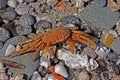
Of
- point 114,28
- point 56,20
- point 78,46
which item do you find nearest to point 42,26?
point 56,20

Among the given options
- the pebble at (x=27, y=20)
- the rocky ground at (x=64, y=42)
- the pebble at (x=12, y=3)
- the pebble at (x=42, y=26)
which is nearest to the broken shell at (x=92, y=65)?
the rocky ground at (x=64, y=42)

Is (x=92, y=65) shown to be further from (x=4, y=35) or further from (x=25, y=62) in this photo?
(x=4, y=35)

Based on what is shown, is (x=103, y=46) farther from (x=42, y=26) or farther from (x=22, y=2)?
(x=22, y=2)

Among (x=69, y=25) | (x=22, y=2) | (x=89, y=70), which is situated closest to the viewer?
(x=89, y=70)

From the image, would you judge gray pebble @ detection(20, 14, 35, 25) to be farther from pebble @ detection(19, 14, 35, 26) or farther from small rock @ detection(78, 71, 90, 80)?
→ small rock @ detection(78, 71, 90, 80)

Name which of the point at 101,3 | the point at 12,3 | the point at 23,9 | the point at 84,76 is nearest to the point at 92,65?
the point at 84,76

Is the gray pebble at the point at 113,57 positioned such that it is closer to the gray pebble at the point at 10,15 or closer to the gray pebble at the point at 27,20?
the gray pebble at the point at 27,20

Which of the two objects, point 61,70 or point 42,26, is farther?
point 42,26

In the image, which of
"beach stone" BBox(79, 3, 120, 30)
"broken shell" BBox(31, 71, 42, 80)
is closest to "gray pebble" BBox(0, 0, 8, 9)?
"beach stone" BBox(79, 3, 120, 30)
